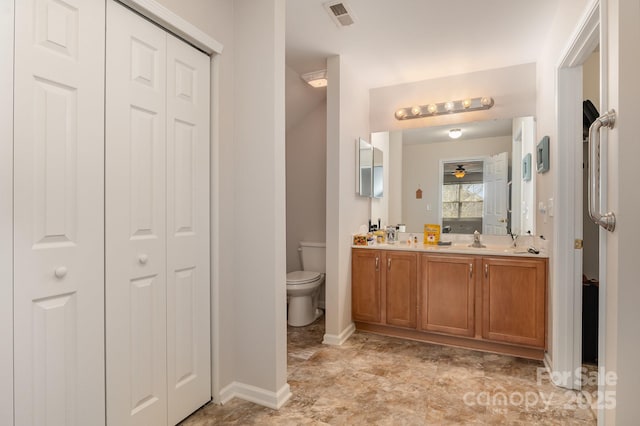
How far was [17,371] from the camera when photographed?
1153mm

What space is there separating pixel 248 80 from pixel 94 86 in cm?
86

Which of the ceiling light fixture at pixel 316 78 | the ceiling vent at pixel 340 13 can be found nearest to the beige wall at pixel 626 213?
the ceiling vent at pixel 340 13

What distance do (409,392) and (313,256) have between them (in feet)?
6.57

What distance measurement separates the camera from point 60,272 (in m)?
1.26

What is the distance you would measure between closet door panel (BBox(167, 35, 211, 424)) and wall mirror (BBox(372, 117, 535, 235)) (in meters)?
2.24

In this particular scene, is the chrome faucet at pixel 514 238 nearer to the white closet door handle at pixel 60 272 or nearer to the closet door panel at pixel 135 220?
the closet door panel at pixel 135 220

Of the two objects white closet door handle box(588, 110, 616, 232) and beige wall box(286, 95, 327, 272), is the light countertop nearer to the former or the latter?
beige wall box(286, 95, 327, 272)

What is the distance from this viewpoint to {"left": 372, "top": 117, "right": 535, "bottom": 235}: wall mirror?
3.10 meters

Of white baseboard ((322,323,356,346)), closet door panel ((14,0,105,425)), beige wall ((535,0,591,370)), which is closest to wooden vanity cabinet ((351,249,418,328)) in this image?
white baseboard ((322,323,356,346))

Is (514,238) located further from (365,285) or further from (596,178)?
(596,178)

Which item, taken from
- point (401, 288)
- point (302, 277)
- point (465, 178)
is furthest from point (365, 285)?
point (465, 178)

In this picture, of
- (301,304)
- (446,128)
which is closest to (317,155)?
(446,128)

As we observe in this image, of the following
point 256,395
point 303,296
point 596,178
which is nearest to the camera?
point 596,178

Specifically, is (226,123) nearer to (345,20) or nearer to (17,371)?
(345,20)
